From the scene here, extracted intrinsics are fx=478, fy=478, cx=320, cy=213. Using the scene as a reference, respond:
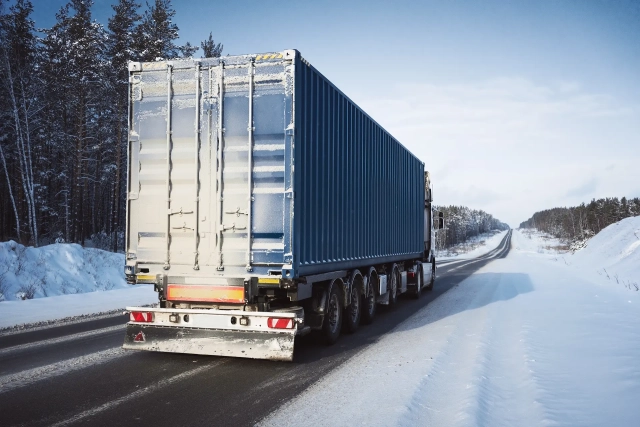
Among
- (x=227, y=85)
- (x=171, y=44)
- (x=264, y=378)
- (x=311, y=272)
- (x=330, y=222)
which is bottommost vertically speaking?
(x=264, y=378)

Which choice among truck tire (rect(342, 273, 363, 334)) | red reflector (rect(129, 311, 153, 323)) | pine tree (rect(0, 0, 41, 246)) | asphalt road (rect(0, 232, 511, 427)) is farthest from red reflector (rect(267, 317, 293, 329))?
pine tree (rect(0, 0, 41, 246))

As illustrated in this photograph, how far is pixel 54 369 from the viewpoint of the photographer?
21.2 feet

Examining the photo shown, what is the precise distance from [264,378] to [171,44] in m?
31.8

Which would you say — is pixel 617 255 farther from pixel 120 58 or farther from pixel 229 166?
pixel 120 58

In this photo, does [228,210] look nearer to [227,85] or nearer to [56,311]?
[227,85]

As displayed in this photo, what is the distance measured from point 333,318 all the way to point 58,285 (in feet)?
36.9

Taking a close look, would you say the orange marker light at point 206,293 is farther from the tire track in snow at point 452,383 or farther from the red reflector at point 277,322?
the tire track in snow at point 452,383

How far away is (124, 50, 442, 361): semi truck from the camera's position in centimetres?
660

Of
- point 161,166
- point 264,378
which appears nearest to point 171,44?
point 161,166

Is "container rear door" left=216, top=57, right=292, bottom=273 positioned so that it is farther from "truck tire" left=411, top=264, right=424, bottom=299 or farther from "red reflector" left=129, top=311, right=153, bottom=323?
"truck tire" left=411, top=264, right=424, bottom=299

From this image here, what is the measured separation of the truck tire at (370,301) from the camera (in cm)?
1032

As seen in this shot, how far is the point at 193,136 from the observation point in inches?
274

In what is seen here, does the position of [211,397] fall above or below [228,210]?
below

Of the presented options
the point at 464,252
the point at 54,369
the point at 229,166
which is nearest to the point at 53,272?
the point at 54,369
